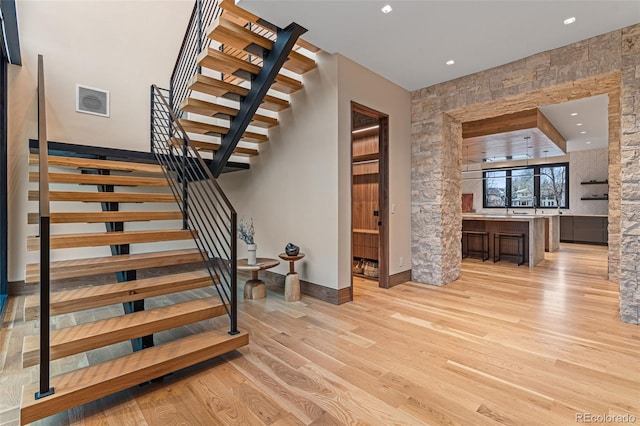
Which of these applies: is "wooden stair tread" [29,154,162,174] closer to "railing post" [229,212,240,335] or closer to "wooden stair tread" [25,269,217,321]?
"wooden stair tread" [25,269,217,321]

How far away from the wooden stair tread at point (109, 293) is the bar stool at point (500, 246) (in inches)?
231

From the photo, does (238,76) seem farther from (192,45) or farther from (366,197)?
(366,197)

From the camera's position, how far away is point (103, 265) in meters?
2.46

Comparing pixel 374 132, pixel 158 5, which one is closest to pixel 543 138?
pixel 374 132

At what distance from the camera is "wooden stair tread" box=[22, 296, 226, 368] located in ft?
6.00

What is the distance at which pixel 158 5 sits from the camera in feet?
16.9

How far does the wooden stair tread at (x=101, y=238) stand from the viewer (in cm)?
238

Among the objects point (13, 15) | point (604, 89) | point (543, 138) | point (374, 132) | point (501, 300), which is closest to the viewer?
point (13, 15)

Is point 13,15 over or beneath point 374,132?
over

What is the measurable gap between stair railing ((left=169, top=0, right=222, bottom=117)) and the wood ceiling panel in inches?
199

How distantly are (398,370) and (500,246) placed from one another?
5245 mm

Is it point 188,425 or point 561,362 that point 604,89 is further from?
point 188,425

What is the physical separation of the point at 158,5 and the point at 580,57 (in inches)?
243

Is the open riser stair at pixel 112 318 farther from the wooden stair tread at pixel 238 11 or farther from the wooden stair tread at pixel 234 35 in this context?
the wooden stair tread at pixel 238 11
